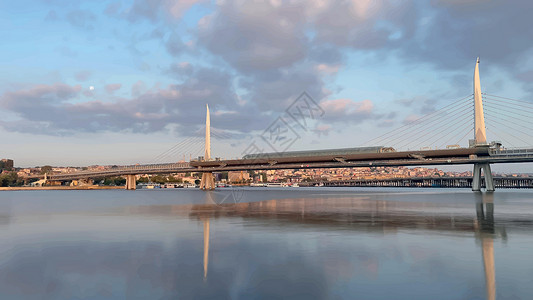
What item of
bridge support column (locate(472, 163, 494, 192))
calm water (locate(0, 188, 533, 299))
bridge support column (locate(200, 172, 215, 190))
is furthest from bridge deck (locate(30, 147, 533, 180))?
calm water (locate(0, 188, 533, 299))

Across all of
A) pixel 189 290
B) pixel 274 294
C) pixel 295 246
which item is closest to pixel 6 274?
pixel 189 290

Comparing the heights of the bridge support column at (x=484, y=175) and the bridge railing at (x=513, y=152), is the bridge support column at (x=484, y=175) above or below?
below

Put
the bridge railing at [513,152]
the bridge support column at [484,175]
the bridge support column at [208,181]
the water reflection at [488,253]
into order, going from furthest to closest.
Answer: the bridge support column at [208,181] < the bridge support column at [484,175] < the bridge railing at [513,152] < the water reflection at [488,253]

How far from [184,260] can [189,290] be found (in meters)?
5.05

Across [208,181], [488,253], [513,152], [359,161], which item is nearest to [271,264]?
[488,253]

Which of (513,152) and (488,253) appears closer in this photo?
(488,253)

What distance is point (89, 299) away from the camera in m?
12.3

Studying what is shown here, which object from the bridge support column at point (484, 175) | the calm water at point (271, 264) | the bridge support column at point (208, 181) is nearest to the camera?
the calm water at point (271, 264)

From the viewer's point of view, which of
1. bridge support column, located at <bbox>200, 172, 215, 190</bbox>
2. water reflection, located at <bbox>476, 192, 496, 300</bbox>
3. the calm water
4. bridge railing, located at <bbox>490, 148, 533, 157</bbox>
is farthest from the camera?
bridge support column, located at <bbox>200, 172, 215, 190</bbox>

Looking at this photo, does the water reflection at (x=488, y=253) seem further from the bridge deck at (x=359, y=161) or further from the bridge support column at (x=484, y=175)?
the bridge support column at (x=484, y=175)

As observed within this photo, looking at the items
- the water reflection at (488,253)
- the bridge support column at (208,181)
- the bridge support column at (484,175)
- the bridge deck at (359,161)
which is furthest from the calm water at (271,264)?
the bridge support column at (208,181)

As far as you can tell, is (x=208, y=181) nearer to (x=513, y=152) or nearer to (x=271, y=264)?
(x=513, y=152)

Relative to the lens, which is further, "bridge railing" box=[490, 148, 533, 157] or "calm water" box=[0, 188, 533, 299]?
"bridge railing" box=[490, 148, 533, 157]

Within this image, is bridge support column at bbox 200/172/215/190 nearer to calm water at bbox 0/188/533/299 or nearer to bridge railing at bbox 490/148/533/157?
bridge railing at bbox 490/148/533/157
